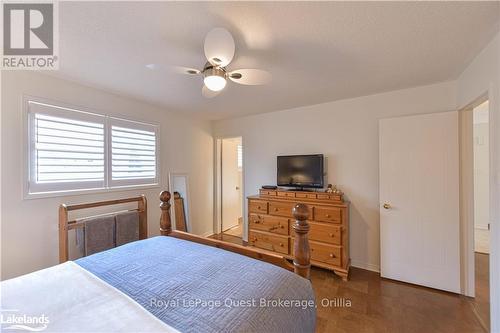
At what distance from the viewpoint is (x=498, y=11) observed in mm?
1264

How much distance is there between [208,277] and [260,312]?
0.35 metres

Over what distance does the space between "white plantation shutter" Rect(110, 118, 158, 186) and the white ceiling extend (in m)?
0.57

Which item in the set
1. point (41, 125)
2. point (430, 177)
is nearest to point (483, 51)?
point (430, 177)

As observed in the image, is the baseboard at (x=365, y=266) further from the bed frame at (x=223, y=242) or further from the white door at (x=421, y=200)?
the bed frame at (x=223, y=242)

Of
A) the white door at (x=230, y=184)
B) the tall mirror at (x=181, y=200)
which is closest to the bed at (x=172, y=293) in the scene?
the tall mirror at (x=181, y=200)

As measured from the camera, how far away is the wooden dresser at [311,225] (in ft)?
8.38

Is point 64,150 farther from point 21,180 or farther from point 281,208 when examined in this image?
point 281,208

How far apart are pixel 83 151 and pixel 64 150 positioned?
6.7 inches

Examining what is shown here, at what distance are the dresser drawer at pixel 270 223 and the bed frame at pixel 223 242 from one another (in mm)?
1192

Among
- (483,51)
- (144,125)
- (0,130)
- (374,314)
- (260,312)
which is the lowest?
(374,314)

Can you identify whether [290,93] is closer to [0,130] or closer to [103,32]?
[103,32]

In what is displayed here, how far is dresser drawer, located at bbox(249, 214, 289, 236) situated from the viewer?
2930 mm

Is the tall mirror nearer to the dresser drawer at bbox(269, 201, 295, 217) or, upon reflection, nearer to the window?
the window

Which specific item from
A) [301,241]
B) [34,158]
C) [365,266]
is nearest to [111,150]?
[34,158]
